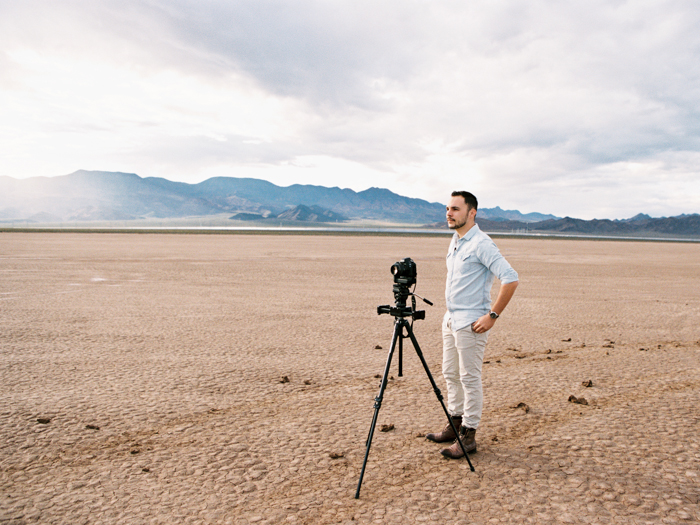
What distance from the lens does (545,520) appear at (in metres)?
3.24

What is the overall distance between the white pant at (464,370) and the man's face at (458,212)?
0.87 m

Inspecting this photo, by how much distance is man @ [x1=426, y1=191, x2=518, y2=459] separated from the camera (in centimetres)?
379

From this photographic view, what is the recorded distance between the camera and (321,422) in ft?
15.9

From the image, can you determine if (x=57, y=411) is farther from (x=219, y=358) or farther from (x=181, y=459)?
(x=219, y=358)

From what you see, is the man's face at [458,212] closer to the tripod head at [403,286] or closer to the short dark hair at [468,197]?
the short dark hair at [468,197]

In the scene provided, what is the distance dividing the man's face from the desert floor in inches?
83.3

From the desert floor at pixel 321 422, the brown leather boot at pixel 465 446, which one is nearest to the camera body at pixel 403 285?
the brown leather boot at pixel 465 446

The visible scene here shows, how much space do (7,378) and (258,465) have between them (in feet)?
14.2

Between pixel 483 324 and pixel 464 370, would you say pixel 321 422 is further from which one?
pixel 483 324

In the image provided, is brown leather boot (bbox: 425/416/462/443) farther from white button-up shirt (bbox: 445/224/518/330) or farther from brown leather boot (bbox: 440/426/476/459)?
white button-up shirt (bbox: 445/224/518/330)

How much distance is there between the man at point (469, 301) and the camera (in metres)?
3.79

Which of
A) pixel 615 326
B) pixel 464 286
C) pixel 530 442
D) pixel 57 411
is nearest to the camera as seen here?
pixel 464 286

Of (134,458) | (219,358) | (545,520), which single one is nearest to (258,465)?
(134,458)

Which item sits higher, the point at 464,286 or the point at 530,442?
the point at 464,286
